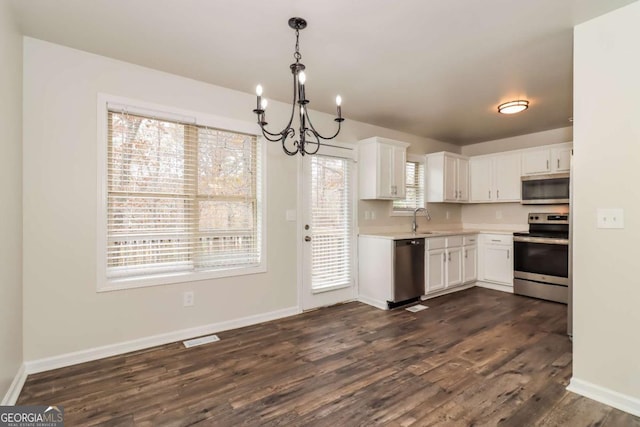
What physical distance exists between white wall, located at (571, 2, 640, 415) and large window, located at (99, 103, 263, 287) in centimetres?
278

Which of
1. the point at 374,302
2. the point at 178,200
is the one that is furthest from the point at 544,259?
the point at 178,200

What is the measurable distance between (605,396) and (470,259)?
3.07 m

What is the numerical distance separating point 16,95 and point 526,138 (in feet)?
20.5

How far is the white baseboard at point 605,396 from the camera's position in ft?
6.27

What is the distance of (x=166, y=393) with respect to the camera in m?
2.11

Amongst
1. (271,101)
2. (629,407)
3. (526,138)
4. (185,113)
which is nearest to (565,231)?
(526,138)

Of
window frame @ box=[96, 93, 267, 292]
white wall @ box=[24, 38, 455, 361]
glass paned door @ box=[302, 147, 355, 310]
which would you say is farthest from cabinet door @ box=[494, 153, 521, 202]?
white wall @ box=[24, 38, 455, 361]

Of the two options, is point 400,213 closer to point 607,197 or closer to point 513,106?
point 513,106

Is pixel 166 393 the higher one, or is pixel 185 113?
pixel 185 113

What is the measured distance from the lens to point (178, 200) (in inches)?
118

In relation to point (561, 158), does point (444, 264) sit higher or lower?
lower

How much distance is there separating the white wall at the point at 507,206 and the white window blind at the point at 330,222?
289 cm

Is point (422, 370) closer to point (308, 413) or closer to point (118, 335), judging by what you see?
point (308, 413)

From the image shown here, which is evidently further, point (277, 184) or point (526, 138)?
point (526, 138)
